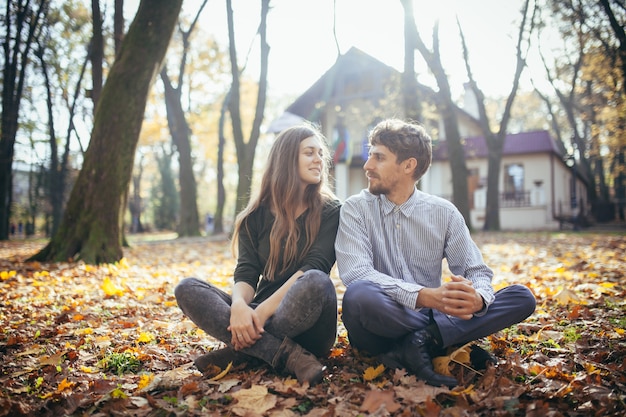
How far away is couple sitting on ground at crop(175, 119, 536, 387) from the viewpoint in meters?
2.30

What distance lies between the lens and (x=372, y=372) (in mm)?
2367

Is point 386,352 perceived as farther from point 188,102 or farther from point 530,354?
point 188,102

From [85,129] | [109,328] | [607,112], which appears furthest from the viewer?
[85,129]

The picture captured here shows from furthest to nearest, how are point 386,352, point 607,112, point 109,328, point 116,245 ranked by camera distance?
point 607,112 → point 116,245 → point 109,328 → point 386,352

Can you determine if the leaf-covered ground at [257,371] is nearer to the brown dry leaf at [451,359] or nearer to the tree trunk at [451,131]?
the brown dry leaf at [451,359]

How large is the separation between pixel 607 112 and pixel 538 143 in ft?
26.3

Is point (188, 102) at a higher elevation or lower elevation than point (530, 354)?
higher

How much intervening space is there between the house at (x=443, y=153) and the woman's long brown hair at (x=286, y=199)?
17.6m

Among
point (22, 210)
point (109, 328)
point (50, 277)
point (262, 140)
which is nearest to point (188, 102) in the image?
point (22, 210)

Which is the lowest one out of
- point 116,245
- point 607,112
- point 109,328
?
point 109,328

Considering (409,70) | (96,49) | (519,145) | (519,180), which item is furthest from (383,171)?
(519,180)

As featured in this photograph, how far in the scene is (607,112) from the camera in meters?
14.1

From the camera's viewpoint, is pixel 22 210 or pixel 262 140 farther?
pixel 262 140

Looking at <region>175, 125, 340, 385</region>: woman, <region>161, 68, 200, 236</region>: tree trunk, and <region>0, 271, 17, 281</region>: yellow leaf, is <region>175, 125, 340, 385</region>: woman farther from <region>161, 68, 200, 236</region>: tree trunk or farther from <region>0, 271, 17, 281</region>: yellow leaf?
<region>161, 68, 200, 236</region>: tree trunk
